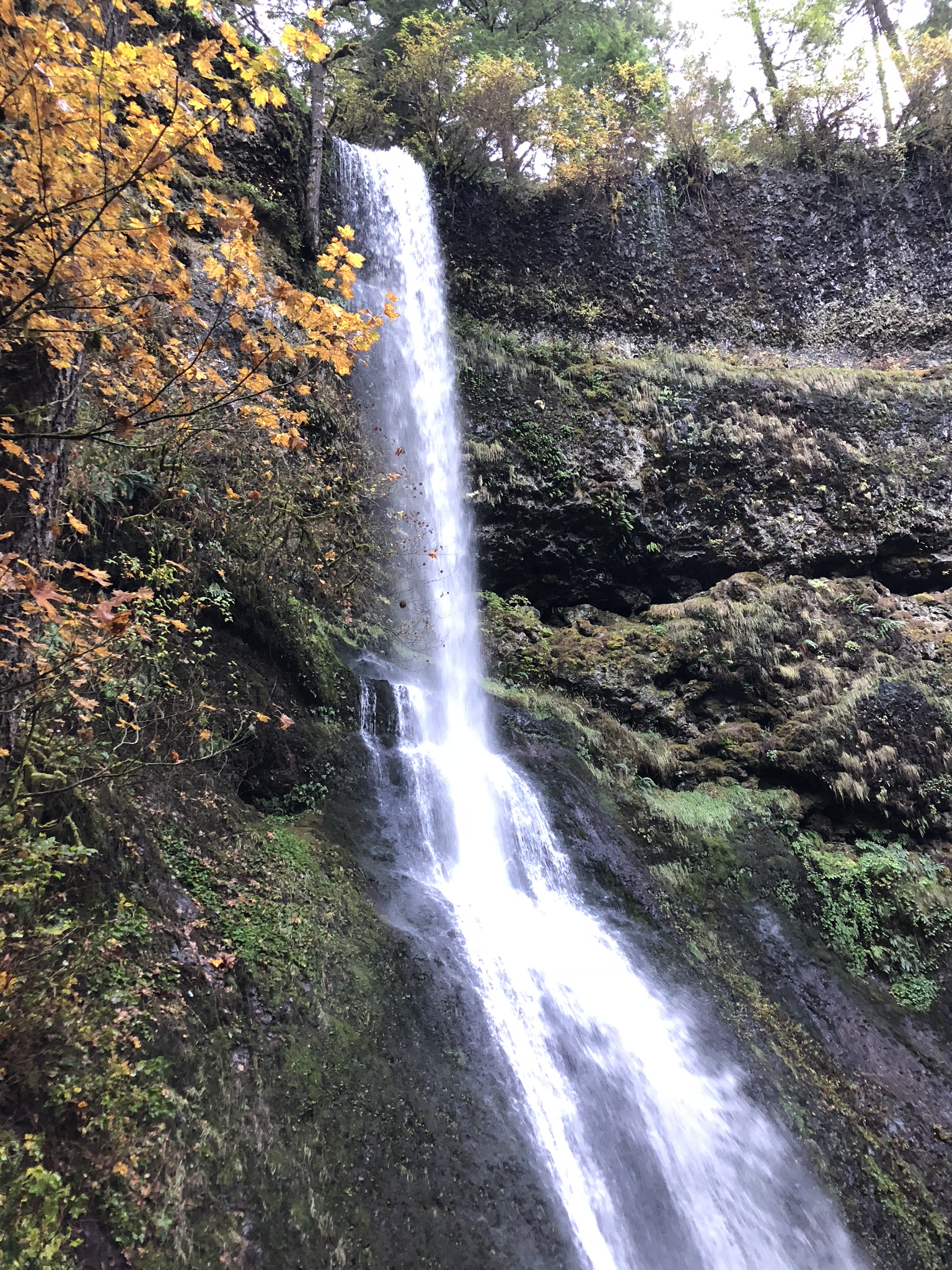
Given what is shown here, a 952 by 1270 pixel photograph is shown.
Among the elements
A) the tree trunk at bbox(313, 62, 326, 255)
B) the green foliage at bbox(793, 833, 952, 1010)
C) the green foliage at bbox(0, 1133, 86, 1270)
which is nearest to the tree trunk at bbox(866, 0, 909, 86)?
the tree trunk at bbox(313, 62, 326, 255)

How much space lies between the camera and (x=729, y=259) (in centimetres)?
1706

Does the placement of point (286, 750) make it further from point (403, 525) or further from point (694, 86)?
point (694, 86)

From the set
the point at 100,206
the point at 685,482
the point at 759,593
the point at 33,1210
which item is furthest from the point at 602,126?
the point at 33,1210

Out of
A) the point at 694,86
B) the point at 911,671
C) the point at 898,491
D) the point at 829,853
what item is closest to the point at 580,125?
the point at 694,86

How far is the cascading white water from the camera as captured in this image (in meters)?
4.61

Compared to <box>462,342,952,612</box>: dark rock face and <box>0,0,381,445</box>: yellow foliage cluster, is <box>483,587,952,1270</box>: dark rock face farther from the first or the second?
<box>0,0,381,445</box>: yellow foliage cluster

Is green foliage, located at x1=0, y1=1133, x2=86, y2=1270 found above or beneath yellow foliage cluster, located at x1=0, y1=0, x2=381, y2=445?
beneath

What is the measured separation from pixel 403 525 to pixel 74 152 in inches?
352

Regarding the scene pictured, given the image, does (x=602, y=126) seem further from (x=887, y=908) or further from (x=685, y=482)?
(x=887, y=908)

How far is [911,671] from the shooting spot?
34.2ft

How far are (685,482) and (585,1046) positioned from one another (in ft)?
35.3

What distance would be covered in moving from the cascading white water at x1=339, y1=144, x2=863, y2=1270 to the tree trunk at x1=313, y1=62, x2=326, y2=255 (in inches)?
290

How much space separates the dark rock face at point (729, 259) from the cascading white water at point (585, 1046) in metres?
9.68

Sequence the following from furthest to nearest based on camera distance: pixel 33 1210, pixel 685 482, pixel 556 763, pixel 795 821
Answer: pixel 685 482, pixel 795 821, pixel 556 763, pixel 33 1210
